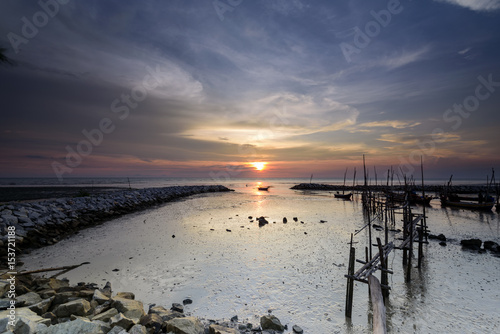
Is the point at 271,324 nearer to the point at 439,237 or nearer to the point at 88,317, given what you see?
the point at 88,317

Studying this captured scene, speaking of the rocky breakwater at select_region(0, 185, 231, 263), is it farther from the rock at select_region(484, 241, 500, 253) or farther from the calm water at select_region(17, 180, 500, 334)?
the rock at select_region(484, 241, 500, 253)

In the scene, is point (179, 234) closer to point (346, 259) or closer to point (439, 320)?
point (346, 259)

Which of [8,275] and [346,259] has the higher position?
[8,275]

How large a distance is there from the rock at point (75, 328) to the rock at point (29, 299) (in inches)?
89.3

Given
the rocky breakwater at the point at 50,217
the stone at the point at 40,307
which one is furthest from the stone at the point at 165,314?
the rocky breakwater at the point at 50,217

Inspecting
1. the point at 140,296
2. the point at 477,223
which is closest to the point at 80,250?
the point at 140,296

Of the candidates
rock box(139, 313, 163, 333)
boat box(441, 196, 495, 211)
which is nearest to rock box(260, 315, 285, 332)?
rock box(139, 313, 163, 333)

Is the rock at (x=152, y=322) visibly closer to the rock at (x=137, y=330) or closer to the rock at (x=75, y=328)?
the rock at (x=137, y=330)

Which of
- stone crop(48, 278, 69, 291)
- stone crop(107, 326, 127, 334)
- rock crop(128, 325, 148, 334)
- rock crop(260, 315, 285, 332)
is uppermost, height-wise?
stone crop(107, 326, 127, 334)

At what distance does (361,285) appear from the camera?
987 centimetres

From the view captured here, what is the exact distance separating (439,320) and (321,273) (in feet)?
14.6

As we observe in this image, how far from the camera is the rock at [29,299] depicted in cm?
629

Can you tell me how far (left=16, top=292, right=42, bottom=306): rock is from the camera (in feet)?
20.6

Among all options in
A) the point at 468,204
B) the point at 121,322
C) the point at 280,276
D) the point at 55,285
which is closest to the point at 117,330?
the point at 121,322
